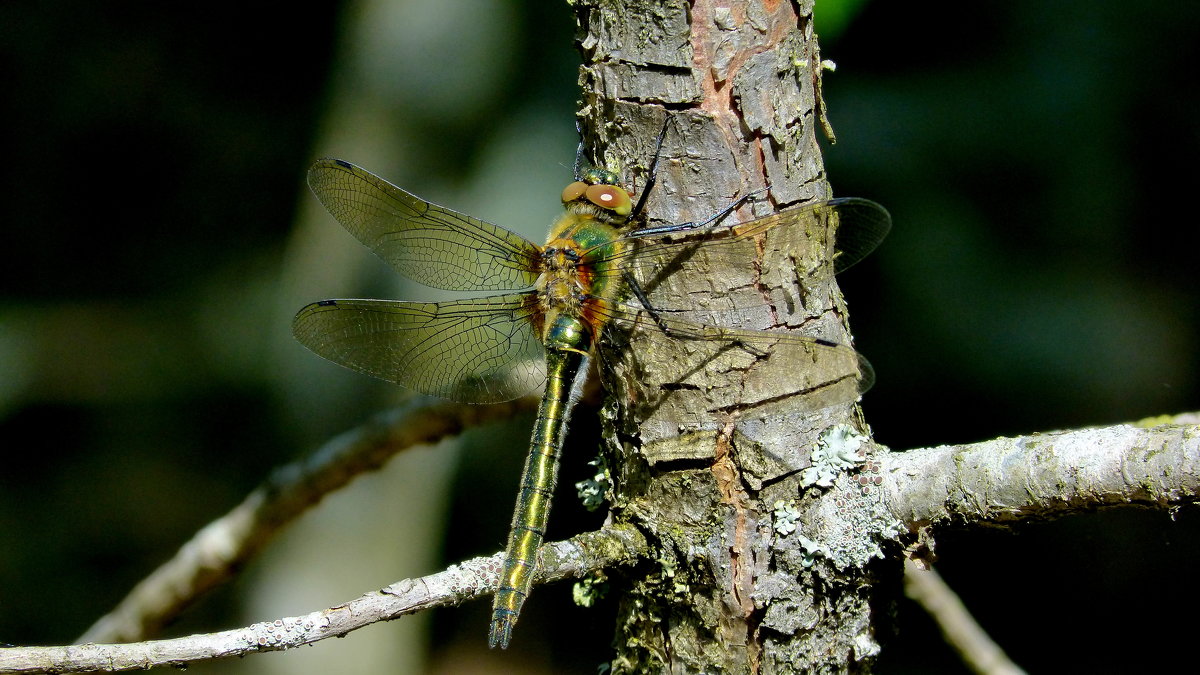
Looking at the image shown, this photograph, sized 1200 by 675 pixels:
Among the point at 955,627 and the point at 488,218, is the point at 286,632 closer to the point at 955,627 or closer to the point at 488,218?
the point at 955,627

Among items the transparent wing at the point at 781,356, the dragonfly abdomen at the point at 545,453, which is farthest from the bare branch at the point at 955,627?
the dragonfly abdomen at the point at 545,453

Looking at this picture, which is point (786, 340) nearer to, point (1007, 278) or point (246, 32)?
point (1007, 278)

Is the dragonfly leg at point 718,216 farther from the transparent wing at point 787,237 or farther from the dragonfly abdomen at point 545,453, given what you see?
the dragonfly abdomen at point 545,453

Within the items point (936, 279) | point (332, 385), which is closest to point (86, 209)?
point (332, 385)

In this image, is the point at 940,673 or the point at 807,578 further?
the point at 940,673

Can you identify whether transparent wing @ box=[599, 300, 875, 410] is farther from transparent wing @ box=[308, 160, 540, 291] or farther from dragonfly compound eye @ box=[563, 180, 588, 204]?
transparent wing @ box=[308, 160, 540, 291]
